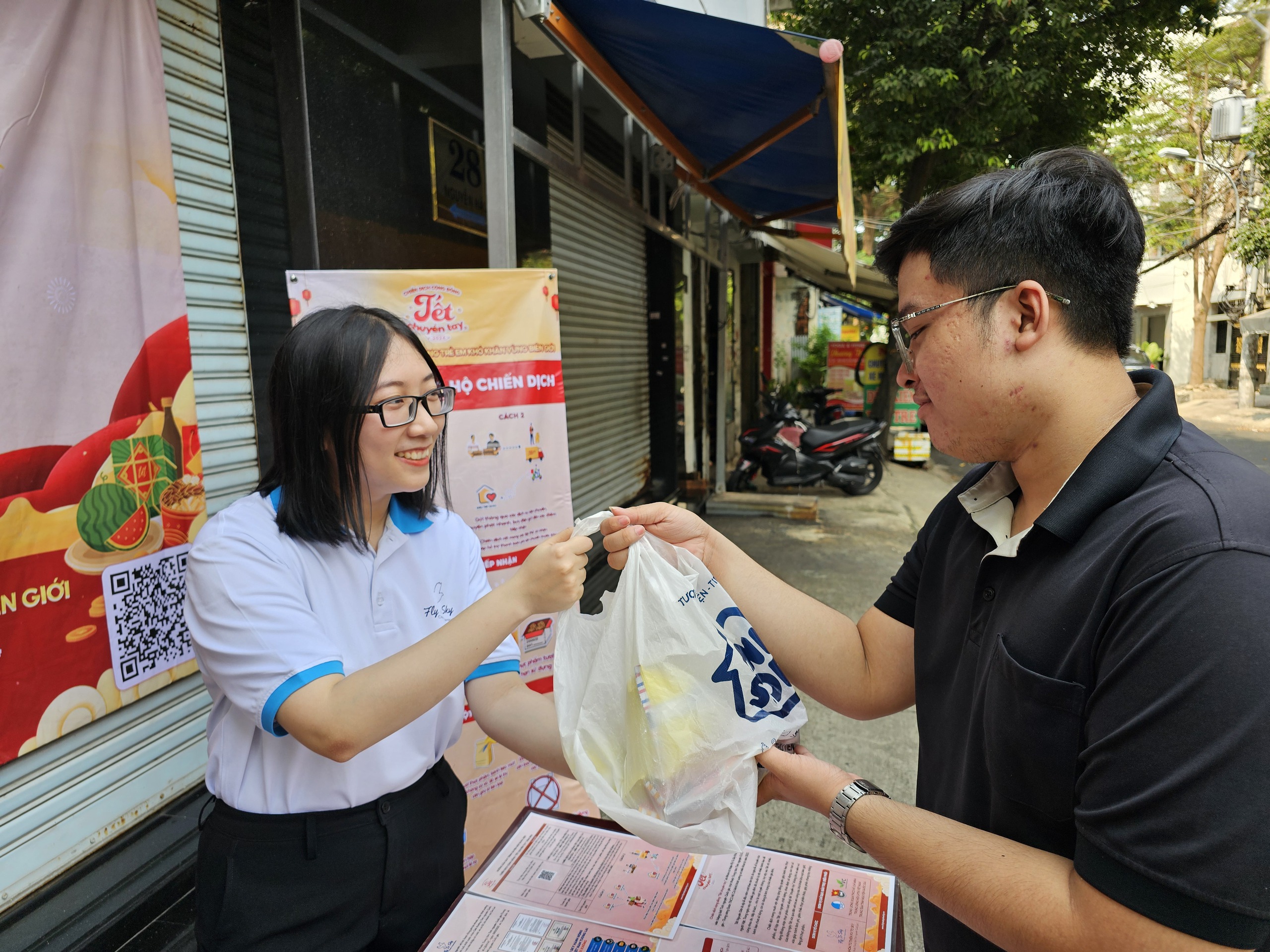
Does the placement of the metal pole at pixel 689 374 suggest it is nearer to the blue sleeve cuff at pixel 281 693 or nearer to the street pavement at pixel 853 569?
the street pavement at pixel 853 569

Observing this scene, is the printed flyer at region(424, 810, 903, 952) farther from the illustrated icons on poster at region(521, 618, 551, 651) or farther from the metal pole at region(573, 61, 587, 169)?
the metal pole at region(573, 61, 587, 169)

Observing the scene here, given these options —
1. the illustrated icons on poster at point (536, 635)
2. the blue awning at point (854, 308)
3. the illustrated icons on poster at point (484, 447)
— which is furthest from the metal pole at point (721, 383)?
the blue awning at point (854, 308)

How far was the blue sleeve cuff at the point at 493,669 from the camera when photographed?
68.3 inches

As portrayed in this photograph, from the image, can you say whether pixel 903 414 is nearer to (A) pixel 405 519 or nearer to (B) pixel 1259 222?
(B) pixel 1259 222

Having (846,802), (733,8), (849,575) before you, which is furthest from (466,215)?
(849,575)

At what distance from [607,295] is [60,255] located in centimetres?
483

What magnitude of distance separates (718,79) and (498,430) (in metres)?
2.46

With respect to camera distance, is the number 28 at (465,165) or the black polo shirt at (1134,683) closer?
the black polo shirt at (1134,683)

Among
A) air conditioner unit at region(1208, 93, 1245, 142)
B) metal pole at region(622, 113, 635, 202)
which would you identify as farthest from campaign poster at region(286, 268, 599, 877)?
air conditioner unit at region(1208, 93, 1245, 142)

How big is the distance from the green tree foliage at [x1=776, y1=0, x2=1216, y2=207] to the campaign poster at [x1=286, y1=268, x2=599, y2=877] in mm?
7835

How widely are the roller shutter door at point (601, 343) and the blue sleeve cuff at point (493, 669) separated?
11.5ft

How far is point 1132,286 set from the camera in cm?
118

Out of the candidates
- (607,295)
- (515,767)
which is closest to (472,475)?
(515,767)

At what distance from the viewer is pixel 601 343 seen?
20.8 ft
